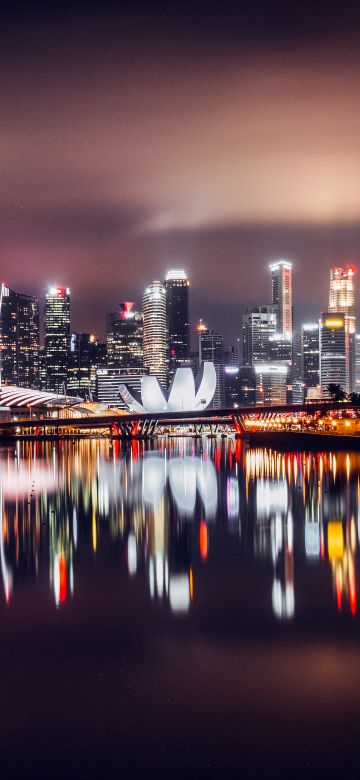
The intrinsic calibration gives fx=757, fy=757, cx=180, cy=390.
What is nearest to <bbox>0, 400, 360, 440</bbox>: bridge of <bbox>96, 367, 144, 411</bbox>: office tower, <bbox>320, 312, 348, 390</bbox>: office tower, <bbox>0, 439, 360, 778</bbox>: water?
<bbox>0, 439, 360, 778</bbox>: water

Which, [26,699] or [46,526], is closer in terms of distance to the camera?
[26,699]

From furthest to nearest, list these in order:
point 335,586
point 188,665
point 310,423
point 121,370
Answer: point 121,370 → point 310,423 → point 335,586 → point 188,665

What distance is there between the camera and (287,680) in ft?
27.0

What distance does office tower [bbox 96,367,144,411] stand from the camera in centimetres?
15188

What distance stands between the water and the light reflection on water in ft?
0.24

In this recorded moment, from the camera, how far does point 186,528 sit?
755 inches

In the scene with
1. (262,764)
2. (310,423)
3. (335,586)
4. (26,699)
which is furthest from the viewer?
(310,423)

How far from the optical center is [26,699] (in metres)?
7.91

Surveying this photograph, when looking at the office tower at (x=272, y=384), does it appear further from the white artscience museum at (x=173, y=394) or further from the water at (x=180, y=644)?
the water at (x=180, y=644)

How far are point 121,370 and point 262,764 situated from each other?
150973mm

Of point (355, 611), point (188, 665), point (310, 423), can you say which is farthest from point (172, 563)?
point (310, 423)

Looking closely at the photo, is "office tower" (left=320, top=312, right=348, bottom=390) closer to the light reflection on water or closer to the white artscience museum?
the white artscience museum

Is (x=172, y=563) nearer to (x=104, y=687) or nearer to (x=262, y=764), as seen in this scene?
(x=104, y=687)

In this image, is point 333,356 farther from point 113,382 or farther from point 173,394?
point 173,394
